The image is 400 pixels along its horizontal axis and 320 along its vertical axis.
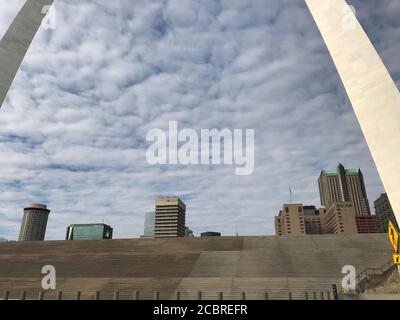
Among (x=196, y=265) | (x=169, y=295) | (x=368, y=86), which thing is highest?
(x=368, y=86)

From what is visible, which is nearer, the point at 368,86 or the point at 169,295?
the point at 368,86

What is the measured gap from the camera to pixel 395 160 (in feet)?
38.7

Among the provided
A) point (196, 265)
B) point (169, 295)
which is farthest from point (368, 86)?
point (196, 265)

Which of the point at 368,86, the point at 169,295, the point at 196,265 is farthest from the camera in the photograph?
the point at 196,265

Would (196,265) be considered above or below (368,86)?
below

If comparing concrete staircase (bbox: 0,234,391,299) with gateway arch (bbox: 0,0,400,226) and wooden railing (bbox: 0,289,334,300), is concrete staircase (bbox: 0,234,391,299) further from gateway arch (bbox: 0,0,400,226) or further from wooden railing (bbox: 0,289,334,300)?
gateway arch (bbox: 0,0,400,226)

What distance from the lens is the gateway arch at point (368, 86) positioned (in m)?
12.0

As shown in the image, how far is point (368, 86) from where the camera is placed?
13055 mm

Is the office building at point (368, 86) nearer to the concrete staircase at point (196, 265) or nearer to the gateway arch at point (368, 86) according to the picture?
the gateway arch at point (368, 86)

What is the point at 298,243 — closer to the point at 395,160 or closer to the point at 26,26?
the point at 395,160

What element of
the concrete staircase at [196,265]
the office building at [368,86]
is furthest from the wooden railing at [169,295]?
the office building at [368,86]

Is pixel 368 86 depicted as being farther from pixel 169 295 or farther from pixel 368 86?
pixel 169 295

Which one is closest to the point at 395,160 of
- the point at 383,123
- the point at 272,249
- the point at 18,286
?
the point at 383,123

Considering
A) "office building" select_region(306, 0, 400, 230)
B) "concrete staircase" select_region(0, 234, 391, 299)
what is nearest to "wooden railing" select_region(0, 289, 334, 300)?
"concrete staircase" select_region(0, 234, 391, 299)
